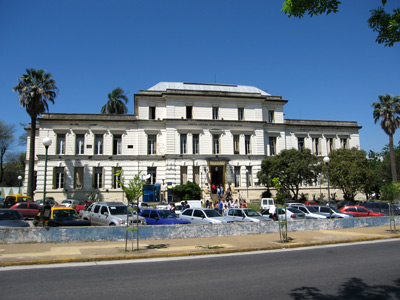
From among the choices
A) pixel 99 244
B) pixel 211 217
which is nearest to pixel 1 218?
pixel 99 244

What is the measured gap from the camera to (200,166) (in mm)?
40750

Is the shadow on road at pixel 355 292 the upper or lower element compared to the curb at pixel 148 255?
upper

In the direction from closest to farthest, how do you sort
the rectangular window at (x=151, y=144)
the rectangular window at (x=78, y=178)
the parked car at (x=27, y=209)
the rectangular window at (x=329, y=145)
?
the parked car at (x=27, y=209) < the rectangular window at (x=78, y=178) < the rectangular window at (x=151, y=144) < the rectangular window at (x=329, y=145)

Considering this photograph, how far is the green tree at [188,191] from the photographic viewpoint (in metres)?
37.6

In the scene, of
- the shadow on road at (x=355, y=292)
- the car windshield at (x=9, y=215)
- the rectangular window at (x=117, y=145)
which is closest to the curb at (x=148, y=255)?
the shadow on road at (x=355, y=292)

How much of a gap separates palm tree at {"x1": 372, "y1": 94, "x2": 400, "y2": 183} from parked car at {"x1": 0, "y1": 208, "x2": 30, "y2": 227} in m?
45.2

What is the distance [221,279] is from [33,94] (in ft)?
114

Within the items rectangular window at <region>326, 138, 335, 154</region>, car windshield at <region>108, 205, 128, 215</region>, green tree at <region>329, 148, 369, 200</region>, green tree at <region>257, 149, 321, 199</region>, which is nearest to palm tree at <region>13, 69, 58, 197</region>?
car windshield at <region>108, 205, 128, 215</region>

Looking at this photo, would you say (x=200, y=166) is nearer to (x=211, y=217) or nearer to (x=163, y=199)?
(x=163, y=199)

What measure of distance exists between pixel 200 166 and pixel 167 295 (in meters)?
34.0

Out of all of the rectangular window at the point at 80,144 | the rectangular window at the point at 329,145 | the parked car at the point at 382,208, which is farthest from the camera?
the rectangular window at the point at 329,145

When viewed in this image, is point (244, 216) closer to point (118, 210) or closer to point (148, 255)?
point (118, 210)

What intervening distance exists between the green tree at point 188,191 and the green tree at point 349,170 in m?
15.9

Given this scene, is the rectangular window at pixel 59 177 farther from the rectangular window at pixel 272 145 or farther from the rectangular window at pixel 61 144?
the rectangular window at pixel 272 145
